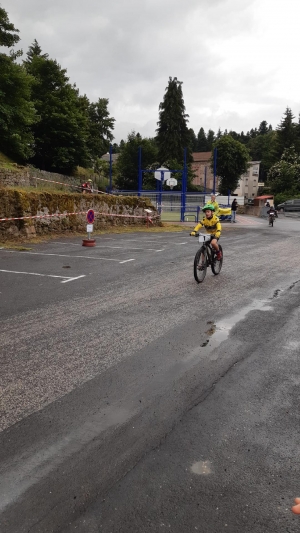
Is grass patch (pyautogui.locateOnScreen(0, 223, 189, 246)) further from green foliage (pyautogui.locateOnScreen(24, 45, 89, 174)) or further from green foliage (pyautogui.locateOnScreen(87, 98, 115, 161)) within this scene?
green foliage (pyautogui.locateOnScreen(87, 98, 115, 161))

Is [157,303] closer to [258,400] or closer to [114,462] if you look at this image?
[258,400]

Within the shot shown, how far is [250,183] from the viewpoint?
113 metres

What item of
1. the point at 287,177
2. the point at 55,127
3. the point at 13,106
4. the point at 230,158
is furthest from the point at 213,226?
the point at 230,158

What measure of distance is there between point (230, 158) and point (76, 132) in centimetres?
3741

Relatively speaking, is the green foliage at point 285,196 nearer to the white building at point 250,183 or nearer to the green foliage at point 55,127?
the green foliage at point 55,127

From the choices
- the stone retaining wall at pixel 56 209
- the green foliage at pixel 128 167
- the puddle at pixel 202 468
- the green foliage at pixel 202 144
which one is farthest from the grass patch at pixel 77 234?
the green foliage at pixel 202 144

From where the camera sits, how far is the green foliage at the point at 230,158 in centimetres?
6762

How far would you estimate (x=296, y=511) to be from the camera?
7.64 ft

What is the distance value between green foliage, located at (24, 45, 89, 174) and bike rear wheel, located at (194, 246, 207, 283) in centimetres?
2837

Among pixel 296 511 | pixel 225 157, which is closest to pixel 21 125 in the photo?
pixel 296 511

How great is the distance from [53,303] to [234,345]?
3090 mm

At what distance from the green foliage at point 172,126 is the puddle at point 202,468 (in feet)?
232

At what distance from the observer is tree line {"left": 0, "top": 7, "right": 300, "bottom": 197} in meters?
27.6

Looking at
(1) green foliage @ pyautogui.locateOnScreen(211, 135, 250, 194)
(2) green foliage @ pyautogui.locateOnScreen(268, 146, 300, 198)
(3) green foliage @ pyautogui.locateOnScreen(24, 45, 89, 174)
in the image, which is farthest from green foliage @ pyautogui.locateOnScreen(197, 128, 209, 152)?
(3) green foliage @ pyautogui.locateOnScreen(24, 45, 89, 174)
